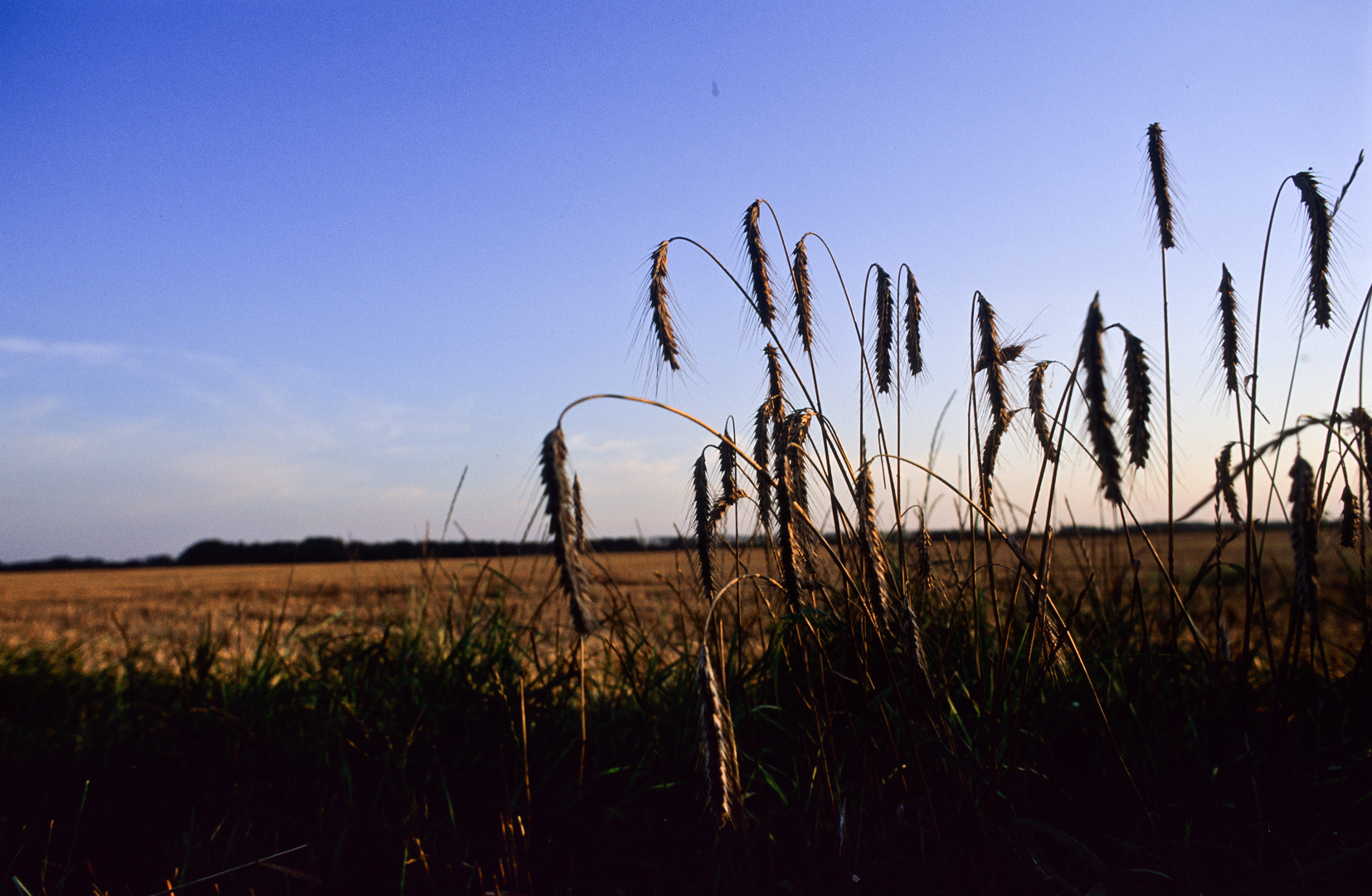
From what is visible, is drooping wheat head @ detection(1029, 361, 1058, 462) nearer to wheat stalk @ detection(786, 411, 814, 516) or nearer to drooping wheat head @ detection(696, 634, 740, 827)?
wheat stalk @ detection(786, 411, 814, 516)

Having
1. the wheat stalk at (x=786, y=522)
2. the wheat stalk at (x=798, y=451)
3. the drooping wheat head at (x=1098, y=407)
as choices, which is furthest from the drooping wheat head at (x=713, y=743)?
the drooping wheat head at (x=1098, y=407)

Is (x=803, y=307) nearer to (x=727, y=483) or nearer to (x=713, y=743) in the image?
(x=727, y=483)

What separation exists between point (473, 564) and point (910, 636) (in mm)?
2142

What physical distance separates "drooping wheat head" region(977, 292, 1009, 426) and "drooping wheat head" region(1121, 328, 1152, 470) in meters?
0.40

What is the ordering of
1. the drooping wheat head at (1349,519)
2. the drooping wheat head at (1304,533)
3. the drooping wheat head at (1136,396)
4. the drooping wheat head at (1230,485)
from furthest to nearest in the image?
the drooping wheat head at (1230,485)
the drooping wheat head at (1349,519)
the drooping wheat head at (1304,533)
the drooping wheat head at (1136,396)

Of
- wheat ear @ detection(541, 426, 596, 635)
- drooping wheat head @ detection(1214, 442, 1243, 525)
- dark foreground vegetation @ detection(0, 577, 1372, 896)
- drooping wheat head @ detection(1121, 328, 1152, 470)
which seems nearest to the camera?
wheat ear @ detection(541, 426, 596, 635)

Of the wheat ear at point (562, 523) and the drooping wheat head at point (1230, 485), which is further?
the drooping wheat head at point (1230, 485)

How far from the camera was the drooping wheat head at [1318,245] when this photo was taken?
5.76ft

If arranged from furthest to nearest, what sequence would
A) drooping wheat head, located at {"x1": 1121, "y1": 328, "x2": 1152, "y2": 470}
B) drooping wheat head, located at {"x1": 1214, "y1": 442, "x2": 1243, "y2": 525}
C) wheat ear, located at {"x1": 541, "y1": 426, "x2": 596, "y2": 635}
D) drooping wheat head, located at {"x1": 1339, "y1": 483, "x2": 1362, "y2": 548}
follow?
drooping wheat head, located at {"x1": 1214, "y1": 442, "x2": 1243, "y2": 525}
drooping wheat head, located at {"x1": 1339, "y1": 483, "x2": 1362, "y2": 548}
drooping wheat head, located at {"x1": 1121, "y1": 328, "x2": 1152, "y2": 470}
wheat ear, located at {"x1": 541, "y1": 426, "x2": 596, "y2": 635}

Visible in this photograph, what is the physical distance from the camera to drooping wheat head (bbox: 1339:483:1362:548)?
1792 millimetres

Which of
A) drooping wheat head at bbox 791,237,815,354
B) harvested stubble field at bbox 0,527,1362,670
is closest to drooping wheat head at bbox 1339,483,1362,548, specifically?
harvested stubble field at bbox 0,527,1362,670

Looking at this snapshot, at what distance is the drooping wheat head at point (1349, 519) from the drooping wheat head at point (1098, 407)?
3.75 feet

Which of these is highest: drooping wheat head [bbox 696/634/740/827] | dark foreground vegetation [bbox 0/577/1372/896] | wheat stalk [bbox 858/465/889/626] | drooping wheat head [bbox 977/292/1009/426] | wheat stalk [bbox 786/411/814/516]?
drooping wheat head [bbox 977/292/1009/426]

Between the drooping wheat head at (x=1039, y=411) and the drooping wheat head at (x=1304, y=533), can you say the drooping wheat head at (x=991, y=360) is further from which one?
the drooping wheat head at (x=1304, y=533)
